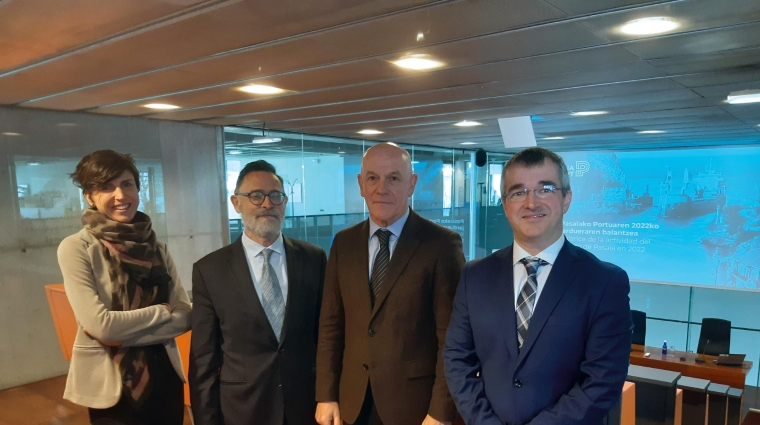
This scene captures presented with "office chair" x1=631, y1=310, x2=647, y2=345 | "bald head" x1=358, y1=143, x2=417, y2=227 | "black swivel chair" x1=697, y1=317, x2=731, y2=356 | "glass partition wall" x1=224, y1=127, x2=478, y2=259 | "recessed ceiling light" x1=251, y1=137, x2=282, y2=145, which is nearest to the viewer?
"bald head" x1=358, y1=143, x2=417, y2=227

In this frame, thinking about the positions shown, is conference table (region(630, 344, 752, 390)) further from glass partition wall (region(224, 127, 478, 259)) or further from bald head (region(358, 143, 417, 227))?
bald head (region(358, 143, 417, 227))

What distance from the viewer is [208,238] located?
6.00 meters

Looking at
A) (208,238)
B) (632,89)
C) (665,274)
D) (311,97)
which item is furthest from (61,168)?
(665,274)

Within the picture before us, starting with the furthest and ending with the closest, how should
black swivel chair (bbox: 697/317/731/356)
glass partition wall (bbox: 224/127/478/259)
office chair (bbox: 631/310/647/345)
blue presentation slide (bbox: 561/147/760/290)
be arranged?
blue presentation slide (bbox: 561/147/760/290), glass partition wall (bbox: 224/127/478/259), office chair (bbox: 631/310/647/345), black swivel chair (bbox: 697/317/731/356)

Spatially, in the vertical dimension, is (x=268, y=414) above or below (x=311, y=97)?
below

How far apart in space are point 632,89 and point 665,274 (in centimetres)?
721

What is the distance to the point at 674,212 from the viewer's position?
9273 mm

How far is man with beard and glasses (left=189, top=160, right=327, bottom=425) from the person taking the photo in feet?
6.24

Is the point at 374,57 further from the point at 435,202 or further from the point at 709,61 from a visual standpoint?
the point at 435,202

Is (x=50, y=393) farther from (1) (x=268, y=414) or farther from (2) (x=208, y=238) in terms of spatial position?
(1) (x=268, y=414)

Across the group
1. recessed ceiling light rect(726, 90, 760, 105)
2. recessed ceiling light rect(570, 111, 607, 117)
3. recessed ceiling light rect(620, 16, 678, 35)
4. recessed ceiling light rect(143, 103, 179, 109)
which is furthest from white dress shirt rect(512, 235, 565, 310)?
recessed ceiling light rect(570, 111, 607, 117)

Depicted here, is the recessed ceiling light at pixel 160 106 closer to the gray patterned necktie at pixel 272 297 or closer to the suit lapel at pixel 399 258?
the gray patterned necktie at pixel 272 297

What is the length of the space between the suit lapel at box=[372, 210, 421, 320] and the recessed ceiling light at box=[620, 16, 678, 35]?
54.6 inches

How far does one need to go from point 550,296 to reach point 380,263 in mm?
631
